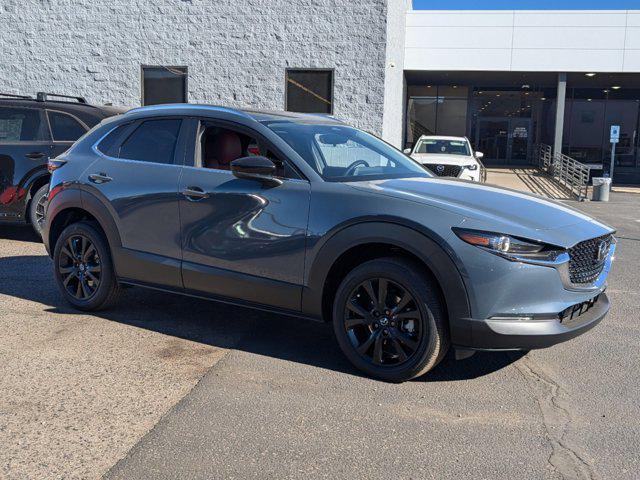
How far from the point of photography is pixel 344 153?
4.93 meters

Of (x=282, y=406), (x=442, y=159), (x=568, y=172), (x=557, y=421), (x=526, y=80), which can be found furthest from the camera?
(x=526, y=80)

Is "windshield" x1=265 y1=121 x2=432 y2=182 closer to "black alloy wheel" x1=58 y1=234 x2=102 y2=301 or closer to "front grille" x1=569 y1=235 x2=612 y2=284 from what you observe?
"front grille" x1=569 y1=235 x2=612 y2=284

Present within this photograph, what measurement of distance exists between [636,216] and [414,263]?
1324 cm

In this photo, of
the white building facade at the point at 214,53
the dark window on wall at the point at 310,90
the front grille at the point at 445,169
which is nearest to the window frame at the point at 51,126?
the white building facade at the point at 214,53

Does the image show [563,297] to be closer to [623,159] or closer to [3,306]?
[3,306]

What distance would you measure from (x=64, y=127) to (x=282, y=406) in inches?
253

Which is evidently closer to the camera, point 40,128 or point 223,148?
point 223,148

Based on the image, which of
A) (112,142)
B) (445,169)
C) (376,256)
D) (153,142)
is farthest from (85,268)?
(445,169)

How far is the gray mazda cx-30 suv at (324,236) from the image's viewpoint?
3.71 meters

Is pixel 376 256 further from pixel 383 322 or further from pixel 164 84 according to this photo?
pixel 164 84

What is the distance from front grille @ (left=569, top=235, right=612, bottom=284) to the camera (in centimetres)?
387

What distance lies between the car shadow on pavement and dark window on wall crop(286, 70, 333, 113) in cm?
A: 956

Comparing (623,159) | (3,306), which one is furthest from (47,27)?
(623,159)

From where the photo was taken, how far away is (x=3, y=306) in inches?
224
